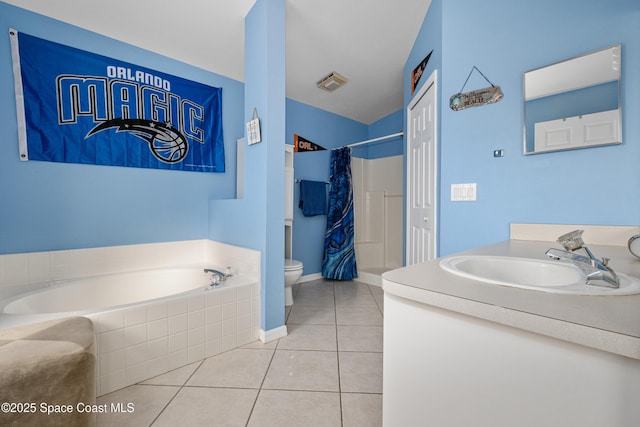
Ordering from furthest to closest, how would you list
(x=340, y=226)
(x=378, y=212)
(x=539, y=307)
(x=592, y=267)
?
(x=378, y=212), (x=340, y=226), (x=592, y=267), (x=539, y=307)

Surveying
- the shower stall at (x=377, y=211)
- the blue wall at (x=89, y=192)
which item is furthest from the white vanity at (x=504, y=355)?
the shower stall at (x=377, y=211)

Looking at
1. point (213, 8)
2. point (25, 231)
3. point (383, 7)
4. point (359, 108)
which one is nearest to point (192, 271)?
point (25, 231)

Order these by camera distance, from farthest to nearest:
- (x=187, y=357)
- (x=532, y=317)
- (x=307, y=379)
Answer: (x=187, y=357) < (x=307, y=379) < (x=532, y=317)

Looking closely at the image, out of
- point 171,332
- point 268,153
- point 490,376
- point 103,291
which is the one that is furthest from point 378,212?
point 490,376

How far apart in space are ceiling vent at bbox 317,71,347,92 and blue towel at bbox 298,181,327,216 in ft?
3.66

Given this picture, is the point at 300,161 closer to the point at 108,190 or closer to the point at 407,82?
the point at 407,82

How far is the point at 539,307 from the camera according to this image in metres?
0.44

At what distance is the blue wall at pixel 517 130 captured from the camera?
1057 millimetres

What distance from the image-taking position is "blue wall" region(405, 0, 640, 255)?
1.06m

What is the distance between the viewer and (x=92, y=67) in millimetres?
1915

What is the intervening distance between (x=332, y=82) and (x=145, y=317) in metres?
2.67

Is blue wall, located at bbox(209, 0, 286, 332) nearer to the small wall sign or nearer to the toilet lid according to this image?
the small wall sign

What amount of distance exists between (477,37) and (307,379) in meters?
2.16

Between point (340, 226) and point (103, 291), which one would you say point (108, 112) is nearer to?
point (103, 291)
